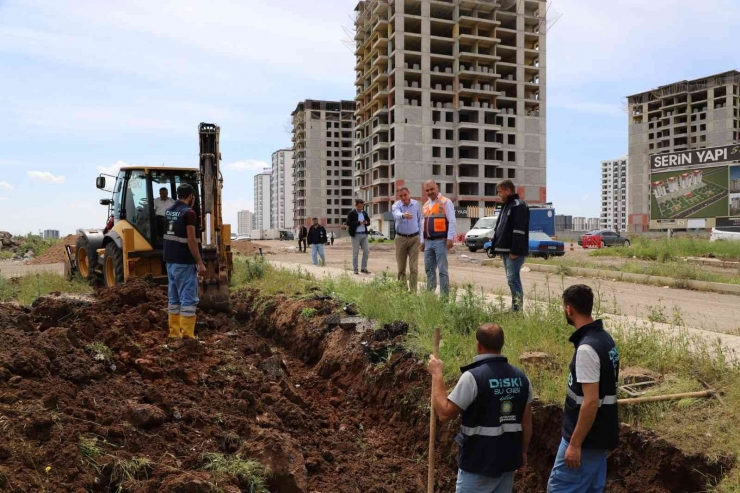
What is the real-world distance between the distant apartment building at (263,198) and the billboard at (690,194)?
424ft

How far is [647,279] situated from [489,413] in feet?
39.7

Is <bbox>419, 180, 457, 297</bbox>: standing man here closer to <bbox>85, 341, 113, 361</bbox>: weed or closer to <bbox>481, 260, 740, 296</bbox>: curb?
<bbox>85, 341, 113, 361</bbox>: weed

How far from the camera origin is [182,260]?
274 inches

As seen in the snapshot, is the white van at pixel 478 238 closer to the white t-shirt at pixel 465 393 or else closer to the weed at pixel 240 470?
the weed at pixel 240 470

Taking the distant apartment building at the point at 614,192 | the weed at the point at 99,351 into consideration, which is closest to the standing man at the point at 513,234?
the weed at the point at 99,351

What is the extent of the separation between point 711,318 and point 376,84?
7140 centimetres

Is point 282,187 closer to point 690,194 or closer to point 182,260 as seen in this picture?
point 690,194

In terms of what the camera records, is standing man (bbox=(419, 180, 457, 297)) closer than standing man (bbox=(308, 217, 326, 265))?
Yes

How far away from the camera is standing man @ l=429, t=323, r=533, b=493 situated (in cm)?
299

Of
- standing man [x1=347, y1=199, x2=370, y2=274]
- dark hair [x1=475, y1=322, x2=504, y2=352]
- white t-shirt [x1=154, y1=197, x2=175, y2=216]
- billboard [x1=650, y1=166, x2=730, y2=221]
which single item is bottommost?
dark hair [x1=475, y1=322, x2=504, y2=352]

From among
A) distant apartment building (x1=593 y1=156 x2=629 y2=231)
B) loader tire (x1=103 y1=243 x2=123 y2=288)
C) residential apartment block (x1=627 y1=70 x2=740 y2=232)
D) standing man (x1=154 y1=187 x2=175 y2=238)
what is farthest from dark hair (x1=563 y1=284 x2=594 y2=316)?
distant apartment building (x1=593 y1=156 x2=629 y2=231)

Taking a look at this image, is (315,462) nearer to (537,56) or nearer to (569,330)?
(569,330)

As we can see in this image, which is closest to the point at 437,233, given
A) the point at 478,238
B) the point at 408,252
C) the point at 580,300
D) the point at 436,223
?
the point at 436,223

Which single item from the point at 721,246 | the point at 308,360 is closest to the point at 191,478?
the point at 308,360
